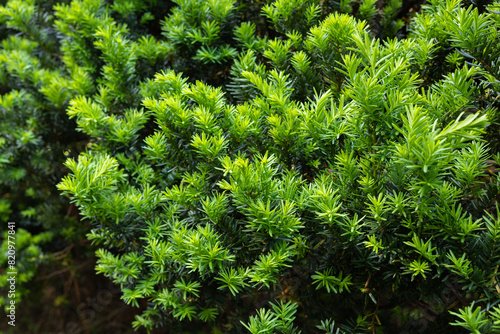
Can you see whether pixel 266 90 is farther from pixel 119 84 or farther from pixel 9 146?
pixel 9 146

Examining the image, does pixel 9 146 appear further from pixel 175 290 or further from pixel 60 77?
pixel 175 290

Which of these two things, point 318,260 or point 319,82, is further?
point 319,82

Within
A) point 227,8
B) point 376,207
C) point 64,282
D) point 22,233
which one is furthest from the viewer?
point 64,282

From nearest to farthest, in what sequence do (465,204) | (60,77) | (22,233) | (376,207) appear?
(376,207) < (465,204) < (60,77) < (22,233)

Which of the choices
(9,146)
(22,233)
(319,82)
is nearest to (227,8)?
(319,82)

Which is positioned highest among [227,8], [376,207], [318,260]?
[227,8]

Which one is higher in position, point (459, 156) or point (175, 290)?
point (459, 156)
